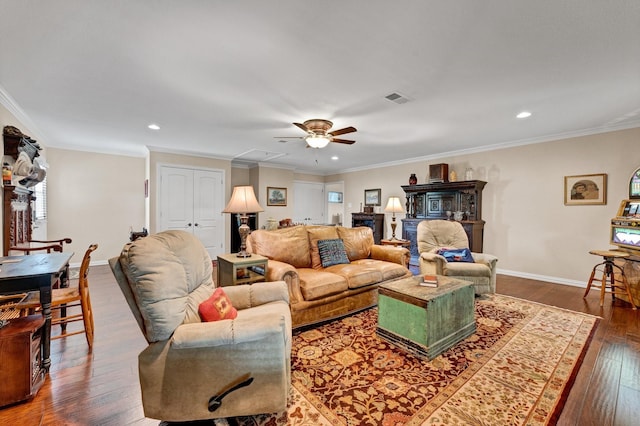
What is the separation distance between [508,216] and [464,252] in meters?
1.97

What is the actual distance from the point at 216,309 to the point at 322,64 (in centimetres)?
208

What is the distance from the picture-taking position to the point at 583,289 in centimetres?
425

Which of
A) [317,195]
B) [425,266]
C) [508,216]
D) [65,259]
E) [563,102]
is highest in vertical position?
[563,102]

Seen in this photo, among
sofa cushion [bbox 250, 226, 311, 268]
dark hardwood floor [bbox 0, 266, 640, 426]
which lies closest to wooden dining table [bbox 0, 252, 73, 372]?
dark hardwood floor [bbox 0, 266, 640, 426]

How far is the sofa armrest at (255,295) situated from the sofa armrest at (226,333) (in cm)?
54

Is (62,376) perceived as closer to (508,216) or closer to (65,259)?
(65,259)

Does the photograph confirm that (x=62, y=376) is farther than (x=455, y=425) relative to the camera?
Yes

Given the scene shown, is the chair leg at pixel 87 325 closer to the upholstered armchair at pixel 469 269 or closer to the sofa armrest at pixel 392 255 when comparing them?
the sofa armrest at pixel 392 255

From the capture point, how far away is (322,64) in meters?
2.38

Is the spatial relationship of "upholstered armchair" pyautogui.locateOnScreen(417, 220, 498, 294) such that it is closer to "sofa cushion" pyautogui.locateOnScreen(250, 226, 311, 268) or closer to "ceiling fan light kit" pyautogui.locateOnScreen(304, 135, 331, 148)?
"sofa cushion" pyautogui.locateOnScreen(250, 226, 311, 268)

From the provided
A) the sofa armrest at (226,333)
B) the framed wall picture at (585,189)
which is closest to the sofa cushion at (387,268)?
the sofa armrest at (226,333)

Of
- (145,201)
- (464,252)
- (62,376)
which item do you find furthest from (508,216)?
(145,201)

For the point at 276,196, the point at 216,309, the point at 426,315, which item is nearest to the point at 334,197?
the point at 276,196

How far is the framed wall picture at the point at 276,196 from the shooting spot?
7.33 m
